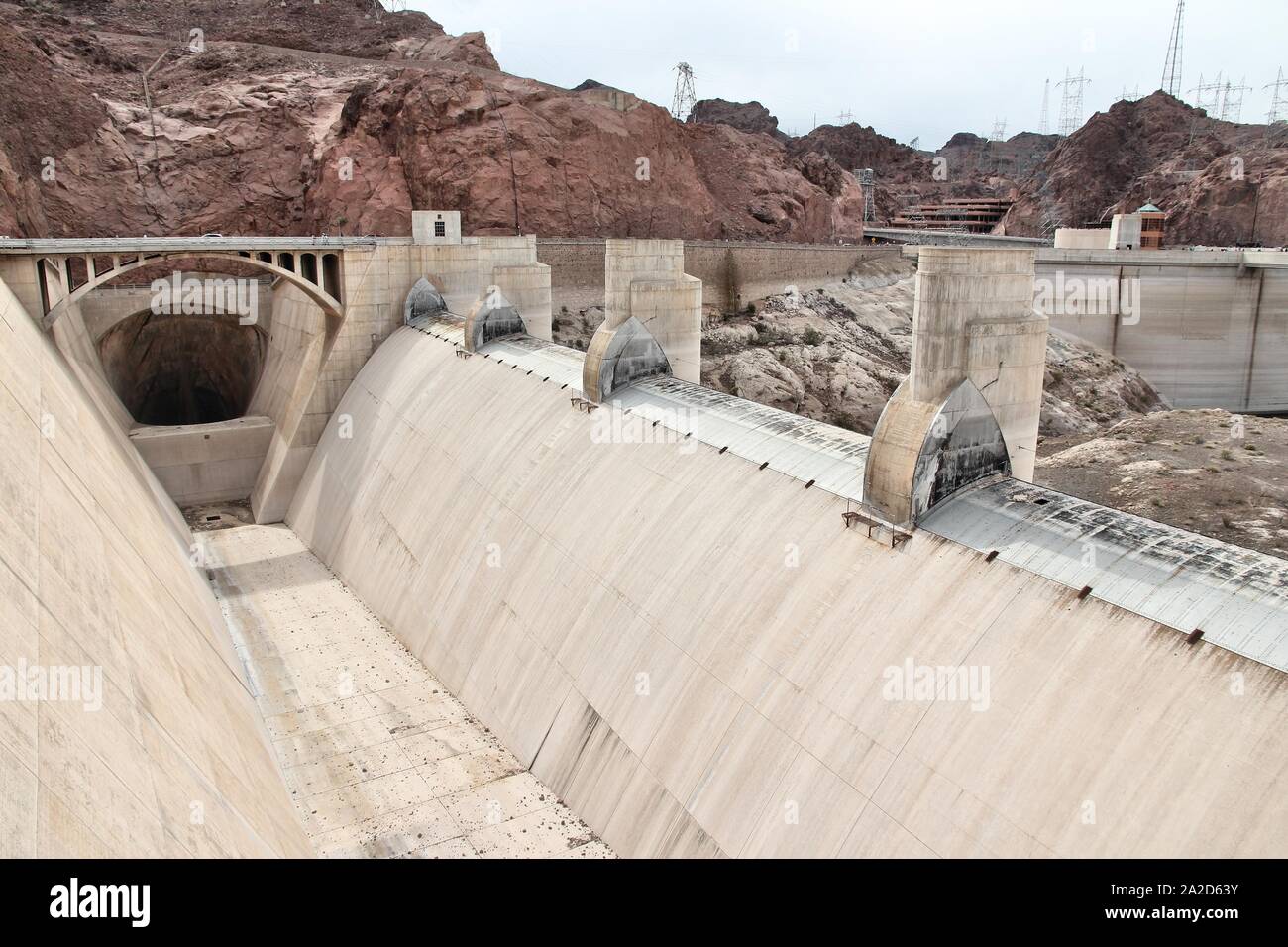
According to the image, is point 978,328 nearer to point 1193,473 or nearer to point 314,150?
point 1193,473

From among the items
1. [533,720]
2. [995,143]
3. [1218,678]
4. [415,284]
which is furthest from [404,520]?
[995,143]

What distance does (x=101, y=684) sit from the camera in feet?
39.0

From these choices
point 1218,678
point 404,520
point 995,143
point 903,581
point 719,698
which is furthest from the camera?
point 995,143

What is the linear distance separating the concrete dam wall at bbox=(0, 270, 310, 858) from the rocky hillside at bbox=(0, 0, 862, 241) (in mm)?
26443

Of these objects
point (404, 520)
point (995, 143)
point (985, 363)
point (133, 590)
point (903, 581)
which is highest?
point (995, 143)

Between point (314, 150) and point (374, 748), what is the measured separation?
41.7 metres

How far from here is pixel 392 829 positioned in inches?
696

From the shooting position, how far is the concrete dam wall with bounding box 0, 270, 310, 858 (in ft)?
31.3

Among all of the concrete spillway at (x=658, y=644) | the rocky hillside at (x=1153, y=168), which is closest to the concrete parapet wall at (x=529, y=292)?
the concrete spillway at (x=658, y=644)

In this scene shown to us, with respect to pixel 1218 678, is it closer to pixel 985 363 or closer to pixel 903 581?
pixel 903 581

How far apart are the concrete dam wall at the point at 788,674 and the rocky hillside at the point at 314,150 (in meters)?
28.7

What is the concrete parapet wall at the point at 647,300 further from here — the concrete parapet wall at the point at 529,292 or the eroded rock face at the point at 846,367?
the eroded rock face at the point at 846,367

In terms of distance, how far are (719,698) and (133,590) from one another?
10465mm

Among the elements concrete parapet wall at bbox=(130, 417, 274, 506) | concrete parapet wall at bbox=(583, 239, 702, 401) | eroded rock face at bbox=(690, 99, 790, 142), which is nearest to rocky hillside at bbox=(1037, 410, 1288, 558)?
concrete parapet wall at bbox=(583, 239, 702, 401)
